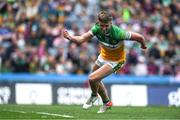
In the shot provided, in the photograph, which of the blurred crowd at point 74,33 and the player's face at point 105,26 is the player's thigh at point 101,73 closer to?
the player's face at point 105,26

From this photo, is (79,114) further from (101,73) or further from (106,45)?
(106,45)

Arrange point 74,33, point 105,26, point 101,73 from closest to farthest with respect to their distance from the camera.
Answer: point 105,26
point 101,73
point 74,33

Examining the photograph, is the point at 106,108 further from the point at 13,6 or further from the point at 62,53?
the point at 13,6

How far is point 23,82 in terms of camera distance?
25.5 m

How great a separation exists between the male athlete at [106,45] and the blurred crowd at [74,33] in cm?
923

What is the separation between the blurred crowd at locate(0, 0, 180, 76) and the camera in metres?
26.4

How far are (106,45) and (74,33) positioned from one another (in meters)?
11.1

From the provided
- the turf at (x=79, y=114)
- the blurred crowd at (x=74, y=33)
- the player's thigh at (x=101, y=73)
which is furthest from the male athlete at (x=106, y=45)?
the blurred crowd at (x=74, y=33)

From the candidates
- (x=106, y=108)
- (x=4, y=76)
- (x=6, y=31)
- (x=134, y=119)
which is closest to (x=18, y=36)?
(x=6, y=31)

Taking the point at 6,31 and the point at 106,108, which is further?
the point at 6,31

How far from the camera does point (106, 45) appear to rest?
16.7m

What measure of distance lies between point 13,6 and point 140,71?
580cm

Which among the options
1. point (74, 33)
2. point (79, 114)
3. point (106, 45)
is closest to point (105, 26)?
point (106, 45)

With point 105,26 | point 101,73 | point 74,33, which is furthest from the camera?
point 74,33
